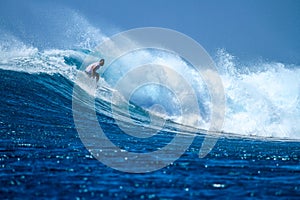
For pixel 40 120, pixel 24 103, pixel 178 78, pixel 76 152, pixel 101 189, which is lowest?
pixel 101 189

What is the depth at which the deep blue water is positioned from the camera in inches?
305

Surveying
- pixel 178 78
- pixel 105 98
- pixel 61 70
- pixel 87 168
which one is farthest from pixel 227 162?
pixel 178 78

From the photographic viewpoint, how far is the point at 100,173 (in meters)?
9.37

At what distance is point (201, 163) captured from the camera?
38.8 feet

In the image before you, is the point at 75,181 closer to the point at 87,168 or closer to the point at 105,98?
the point at 87,168

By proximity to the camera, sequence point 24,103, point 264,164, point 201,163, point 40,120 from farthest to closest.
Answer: point 24,103 < point 40,120 < point 264,164 < point 201,163

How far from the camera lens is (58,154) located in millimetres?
11258

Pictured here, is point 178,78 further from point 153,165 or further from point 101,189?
point 101,189

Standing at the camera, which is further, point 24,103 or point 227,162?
Answer: point 24,103

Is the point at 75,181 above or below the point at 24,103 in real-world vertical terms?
below

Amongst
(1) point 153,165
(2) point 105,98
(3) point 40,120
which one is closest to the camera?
(1) point 153,165

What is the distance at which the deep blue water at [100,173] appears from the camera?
25.4ft

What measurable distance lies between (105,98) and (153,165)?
16922mm

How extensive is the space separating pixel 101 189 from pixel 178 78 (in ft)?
118
